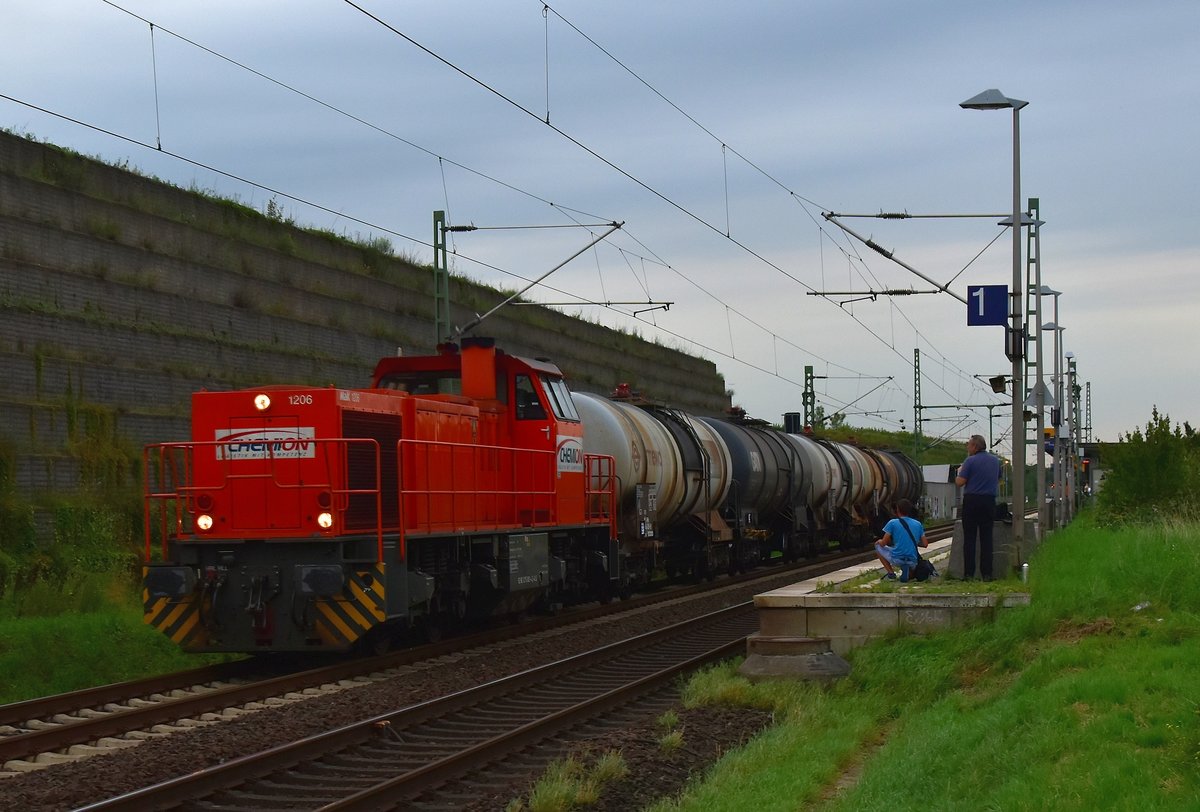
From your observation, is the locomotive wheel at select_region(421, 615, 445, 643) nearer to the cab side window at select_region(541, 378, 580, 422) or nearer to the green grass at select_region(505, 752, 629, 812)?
the cab side window at select_region(541, 378, 580, 422)

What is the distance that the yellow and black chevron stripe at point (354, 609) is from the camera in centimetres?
1302

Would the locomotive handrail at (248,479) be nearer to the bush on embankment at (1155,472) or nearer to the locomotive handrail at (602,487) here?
the locomotive handrail at (602,487)

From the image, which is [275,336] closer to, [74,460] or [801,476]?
[74,460]

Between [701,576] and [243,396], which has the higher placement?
[243,396]

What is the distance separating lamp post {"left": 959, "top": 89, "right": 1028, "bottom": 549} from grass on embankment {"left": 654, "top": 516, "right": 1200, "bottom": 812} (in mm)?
2249

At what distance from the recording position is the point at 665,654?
1534 centimetres

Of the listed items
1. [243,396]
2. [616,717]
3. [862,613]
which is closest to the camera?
[616,717]

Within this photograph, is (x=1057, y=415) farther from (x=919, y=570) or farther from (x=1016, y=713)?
(x=1016, y=713)

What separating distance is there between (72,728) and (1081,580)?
33.4 feet

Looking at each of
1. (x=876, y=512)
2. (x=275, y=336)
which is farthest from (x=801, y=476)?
(x=275, y=336)

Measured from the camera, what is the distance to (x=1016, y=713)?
358 inches

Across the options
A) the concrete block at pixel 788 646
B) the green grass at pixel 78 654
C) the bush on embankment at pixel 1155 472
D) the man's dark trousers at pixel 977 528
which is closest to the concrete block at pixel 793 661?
the concrete block at pixel 788 646

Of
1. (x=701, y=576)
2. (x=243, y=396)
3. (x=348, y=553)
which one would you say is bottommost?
(x=701, y=576)

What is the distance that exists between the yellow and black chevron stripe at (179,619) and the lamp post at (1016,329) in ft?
33.6
